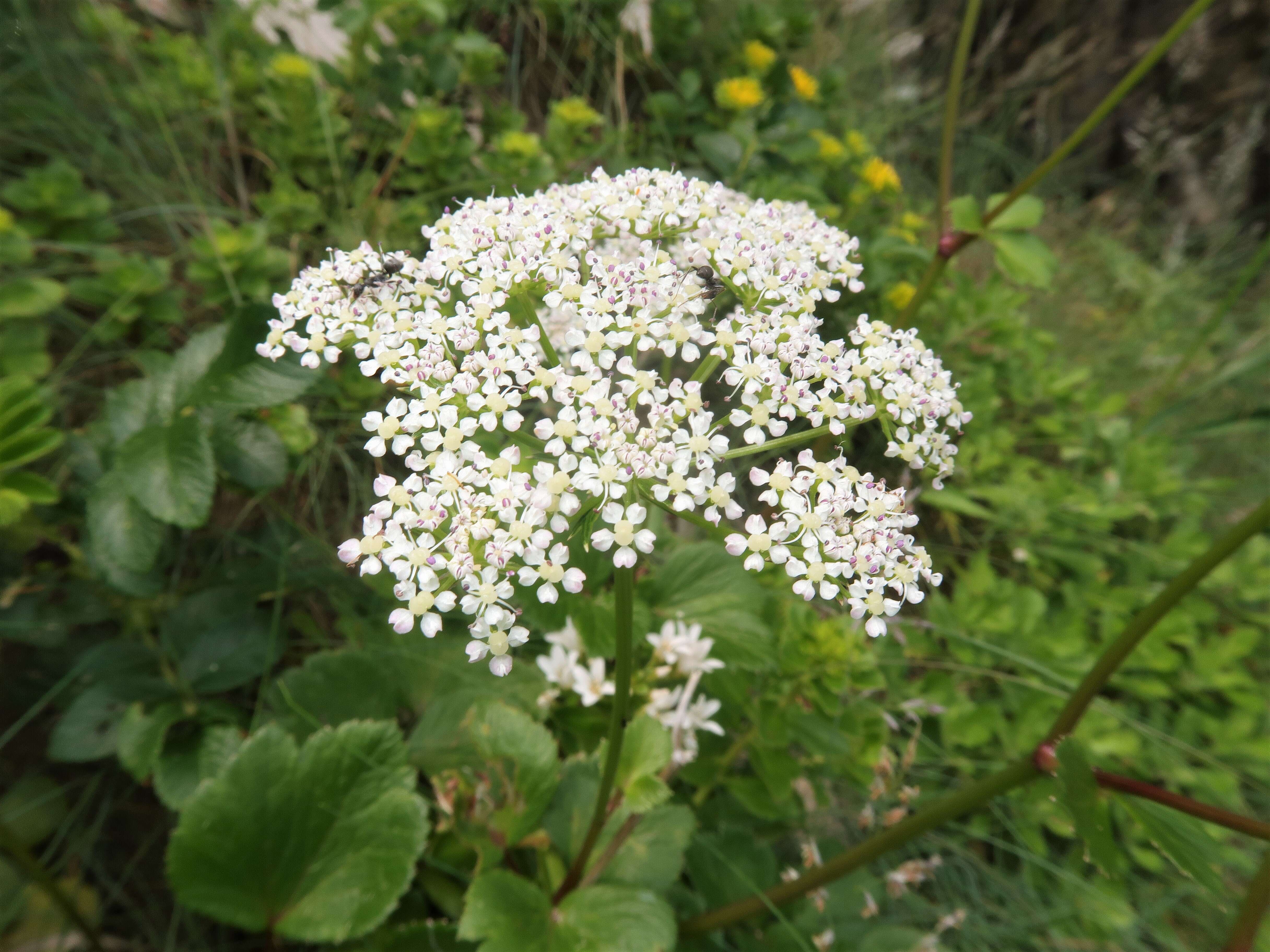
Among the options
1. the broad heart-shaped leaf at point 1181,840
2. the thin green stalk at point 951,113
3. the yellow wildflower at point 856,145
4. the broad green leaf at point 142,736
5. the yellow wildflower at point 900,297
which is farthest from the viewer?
the yellow wildflower at point 856,145

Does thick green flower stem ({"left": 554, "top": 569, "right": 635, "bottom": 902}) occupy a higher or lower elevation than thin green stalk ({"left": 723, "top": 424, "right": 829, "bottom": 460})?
lower

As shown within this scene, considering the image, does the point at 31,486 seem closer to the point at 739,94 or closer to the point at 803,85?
the point at 739,94

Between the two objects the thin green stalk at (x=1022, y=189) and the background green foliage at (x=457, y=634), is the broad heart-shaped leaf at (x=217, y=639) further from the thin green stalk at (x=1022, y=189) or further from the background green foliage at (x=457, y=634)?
the thin green stalk at (x=1022, y=189)

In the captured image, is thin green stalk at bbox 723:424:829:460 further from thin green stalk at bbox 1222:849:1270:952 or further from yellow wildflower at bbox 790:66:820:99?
yellow wildflower at bbox 790:66:820:99

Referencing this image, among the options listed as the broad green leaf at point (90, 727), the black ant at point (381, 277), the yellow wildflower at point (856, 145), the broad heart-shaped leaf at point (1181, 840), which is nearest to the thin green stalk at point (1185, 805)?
the broad heart-shaped leaf at point (1181, 840)

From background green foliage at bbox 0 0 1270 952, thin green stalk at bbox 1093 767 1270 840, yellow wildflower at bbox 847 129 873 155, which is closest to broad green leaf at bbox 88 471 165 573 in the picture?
background green foliage at bbox 0 0 1270 952

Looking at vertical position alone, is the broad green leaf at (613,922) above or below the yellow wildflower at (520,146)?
below
